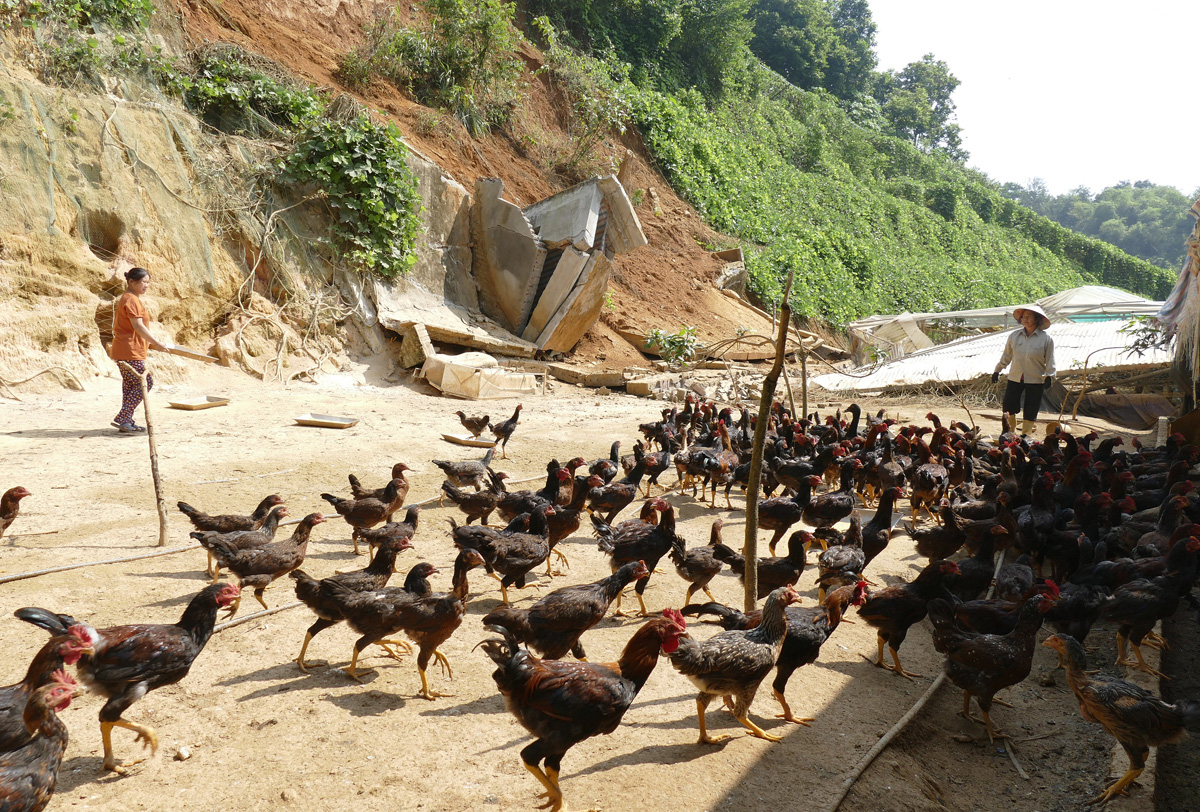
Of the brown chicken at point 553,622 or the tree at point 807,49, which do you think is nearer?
the brown chicken at point 553,622

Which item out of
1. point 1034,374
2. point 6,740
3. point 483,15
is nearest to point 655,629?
point 6,740

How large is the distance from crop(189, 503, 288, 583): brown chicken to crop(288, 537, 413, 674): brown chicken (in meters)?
0.88

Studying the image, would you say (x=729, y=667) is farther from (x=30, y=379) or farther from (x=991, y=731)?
(x=30, y=379)

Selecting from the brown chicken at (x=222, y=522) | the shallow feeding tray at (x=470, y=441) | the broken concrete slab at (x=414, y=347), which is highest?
the broken concrete slab at (x=414, y=347)

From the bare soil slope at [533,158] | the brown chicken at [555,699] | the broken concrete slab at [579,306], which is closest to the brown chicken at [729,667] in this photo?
the brown chicken at [555,699]

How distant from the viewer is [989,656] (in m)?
4.43

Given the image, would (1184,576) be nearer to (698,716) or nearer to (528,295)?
(698,716)

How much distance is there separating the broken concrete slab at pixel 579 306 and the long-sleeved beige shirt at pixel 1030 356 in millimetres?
8883

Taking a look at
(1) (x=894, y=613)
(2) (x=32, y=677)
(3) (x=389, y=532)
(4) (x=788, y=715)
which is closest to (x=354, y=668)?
(3) (x=389, y=532)

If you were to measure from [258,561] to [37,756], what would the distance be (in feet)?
7.63

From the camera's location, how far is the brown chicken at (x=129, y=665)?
3406 millimetres

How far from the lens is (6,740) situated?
2.98 meters

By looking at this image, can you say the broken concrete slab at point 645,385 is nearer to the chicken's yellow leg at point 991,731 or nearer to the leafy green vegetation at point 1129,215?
the chicken's yellow leg at point 991,731

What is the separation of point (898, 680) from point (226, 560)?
491 cm
